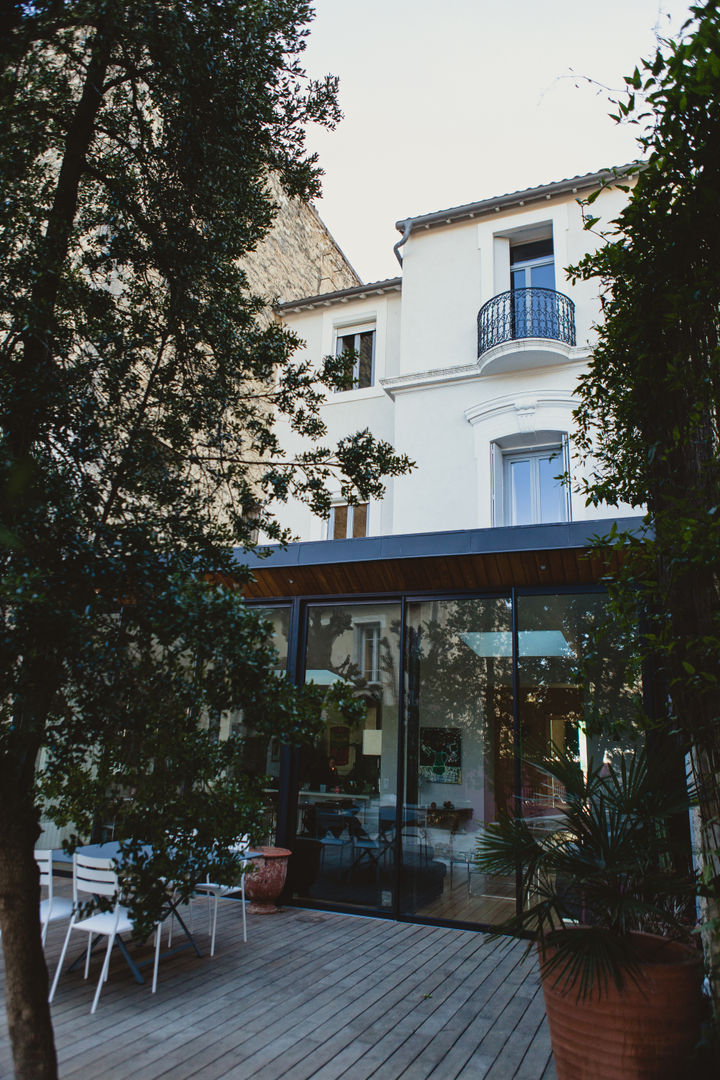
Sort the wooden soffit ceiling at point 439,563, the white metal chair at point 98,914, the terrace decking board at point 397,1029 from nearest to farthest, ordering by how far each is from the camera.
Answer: the terrace decking board at point 397,1029 → the white metal chair at point 98,914 → the wooden soffit ceiling at point 439,563

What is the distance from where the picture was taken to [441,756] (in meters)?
7.01

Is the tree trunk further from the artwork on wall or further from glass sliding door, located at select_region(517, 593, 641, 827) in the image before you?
the artwork on wall

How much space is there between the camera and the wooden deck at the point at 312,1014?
11.9ft

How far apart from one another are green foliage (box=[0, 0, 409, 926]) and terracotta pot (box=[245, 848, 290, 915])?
3689 mm

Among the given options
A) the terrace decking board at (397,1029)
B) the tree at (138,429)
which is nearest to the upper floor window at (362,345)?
the tree at (138,429)

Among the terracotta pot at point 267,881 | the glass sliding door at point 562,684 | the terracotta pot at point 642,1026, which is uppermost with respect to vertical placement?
the glass sliding door at point 562,684

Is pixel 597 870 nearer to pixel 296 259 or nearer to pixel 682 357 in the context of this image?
pixel 682 357

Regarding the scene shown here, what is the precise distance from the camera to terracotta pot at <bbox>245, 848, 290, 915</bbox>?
6770 mm

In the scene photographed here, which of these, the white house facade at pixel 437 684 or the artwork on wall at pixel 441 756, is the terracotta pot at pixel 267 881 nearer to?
the white house facade at pixel 437 684

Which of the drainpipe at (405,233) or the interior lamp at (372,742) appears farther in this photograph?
the drainpipe at (405,233)

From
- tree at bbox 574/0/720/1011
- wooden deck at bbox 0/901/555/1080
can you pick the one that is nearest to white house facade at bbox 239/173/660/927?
wooden deck at bbox 0/901/555/1080

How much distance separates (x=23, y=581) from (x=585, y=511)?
8035 millimetres

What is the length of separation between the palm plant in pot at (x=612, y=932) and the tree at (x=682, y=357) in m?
0.27

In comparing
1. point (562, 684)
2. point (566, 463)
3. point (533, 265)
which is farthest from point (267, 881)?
point (533, 265)
